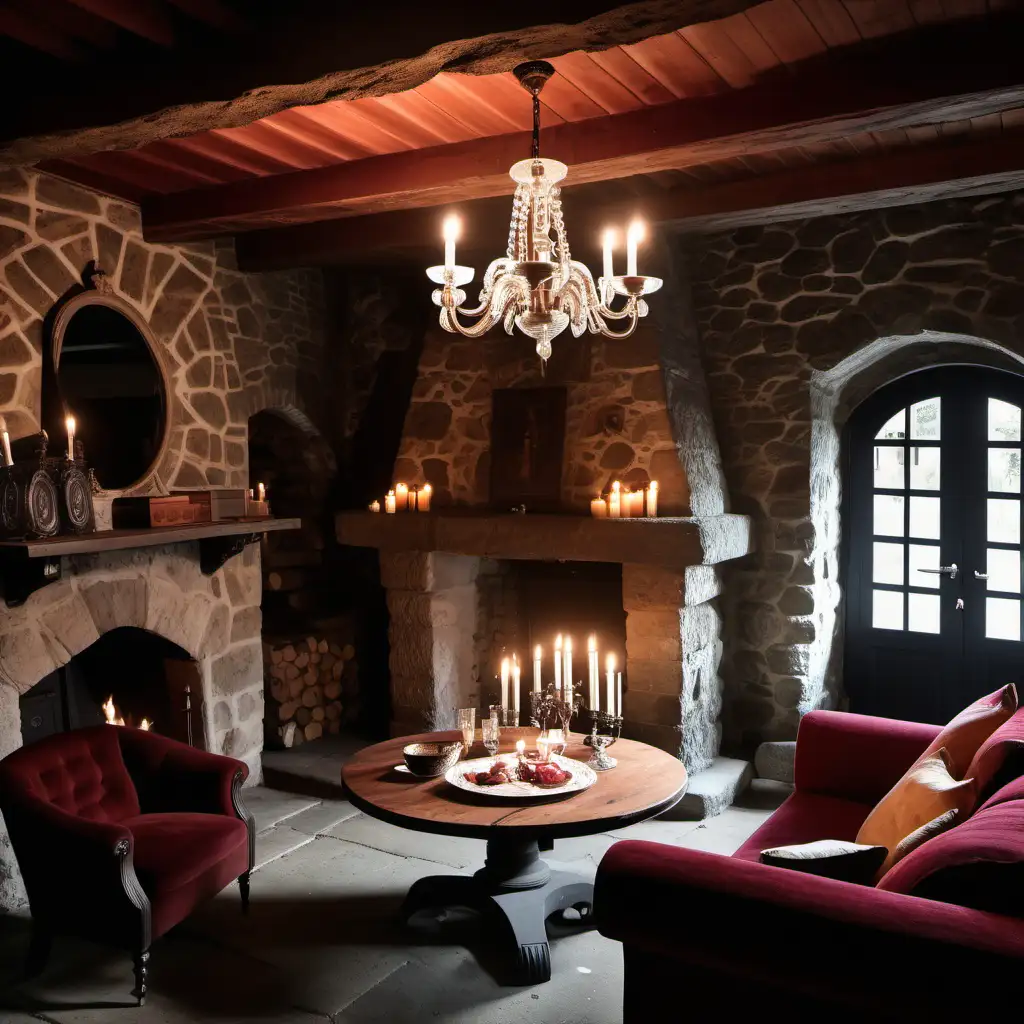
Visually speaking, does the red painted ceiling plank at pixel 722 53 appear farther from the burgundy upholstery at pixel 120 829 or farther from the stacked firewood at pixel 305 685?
the stacked firewood at pixel 305 685

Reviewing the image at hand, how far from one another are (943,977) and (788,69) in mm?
2514

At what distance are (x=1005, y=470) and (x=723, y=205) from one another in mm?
2217

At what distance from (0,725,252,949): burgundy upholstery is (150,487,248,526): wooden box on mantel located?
3.32 ft

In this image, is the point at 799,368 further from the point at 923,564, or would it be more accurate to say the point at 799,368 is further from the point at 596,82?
the point at 596,82

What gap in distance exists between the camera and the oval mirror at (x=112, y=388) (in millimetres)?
4051

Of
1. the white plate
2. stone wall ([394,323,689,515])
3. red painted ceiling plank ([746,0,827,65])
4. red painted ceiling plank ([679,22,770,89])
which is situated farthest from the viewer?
stone wall ([394,323,689,515])

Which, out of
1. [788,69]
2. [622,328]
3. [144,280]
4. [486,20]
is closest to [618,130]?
[788,69]

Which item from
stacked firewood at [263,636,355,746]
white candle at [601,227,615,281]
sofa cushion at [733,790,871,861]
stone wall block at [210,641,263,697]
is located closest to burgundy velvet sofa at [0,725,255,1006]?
stone wall block at [210,641,263,697]

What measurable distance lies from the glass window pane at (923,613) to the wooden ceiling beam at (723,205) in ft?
7.15

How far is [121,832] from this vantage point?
9.74 ft

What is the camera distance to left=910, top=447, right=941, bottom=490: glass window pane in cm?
516

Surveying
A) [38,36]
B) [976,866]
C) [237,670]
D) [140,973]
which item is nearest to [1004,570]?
[976,866]

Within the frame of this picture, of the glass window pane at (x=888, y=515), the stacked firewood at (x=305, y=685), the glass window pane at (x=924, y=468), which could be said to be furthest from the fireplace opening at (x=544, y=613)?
the glass window pane at (x=924, y=468)

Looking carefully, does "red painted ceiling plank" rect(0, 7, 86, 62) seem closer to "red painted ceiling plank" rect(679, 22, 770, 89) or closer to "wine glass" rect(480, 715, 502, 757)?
"red painted ceiling plank" rect(679, 22, 770, 89)
